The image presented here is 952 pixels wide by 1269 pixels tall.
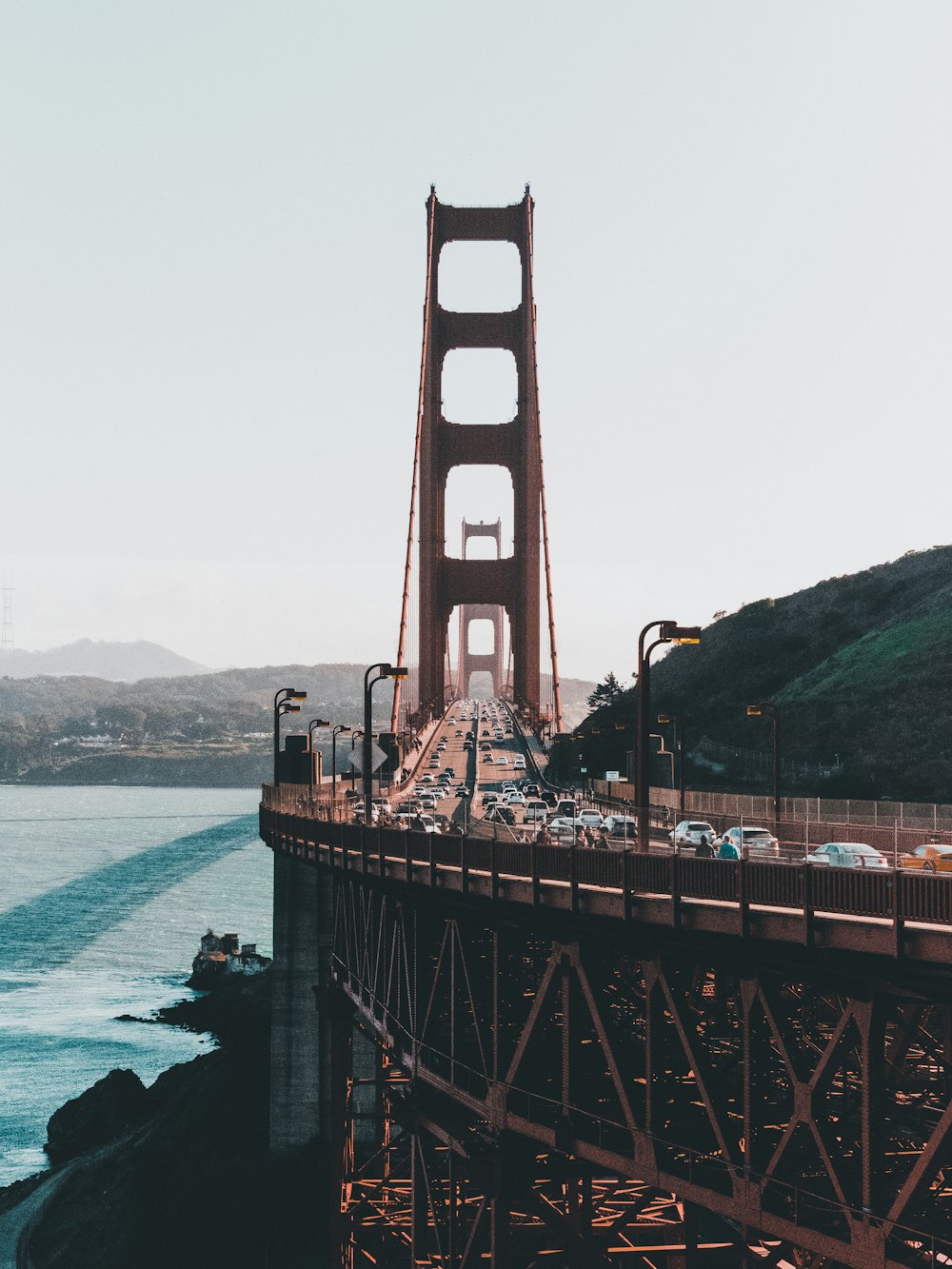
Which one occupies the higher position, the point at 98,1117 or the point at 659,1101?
the point at 659,1101

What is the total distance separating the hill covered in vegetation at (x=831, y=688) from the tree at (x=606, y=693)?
0.77 feet

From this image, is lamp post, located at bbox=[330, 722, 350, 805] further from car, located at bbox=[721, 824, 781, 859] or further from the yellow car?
the yellow car

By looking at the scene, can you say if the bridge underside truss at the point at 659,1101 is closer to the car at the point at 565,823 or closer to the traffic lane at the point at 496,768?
the car at the point at 565,823

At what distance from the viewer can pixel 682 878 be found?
18.2 metres

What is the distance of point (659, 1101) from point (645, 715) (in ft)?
22.6

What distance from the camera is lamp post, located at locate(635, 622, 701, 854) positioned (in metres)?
22.3

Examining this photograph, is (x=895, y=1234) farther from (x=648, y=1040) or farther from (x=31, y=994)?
(x=31, y=994)

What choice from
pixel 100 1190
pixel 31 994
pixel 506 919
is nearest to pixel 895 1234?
pixel 506 919

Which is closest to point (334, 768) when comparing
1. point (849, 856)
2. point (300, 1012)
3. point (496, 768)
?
point (300, 1012)

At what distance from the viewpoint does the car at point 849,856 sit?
63.5 feet

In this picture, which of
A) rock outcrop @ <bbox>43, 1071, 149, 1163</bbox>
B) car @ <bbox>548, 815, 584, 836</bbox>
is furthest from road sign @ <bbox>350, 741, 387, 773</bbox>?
rock outcrop @ <bbox>43, 1071, 149, 1163</bbox>

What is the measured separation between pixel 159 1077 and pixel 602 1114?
41.4 m

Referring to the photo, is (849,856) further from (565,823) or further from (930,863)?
(565,823)

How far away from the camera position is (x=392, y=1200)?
31703 millimetres
